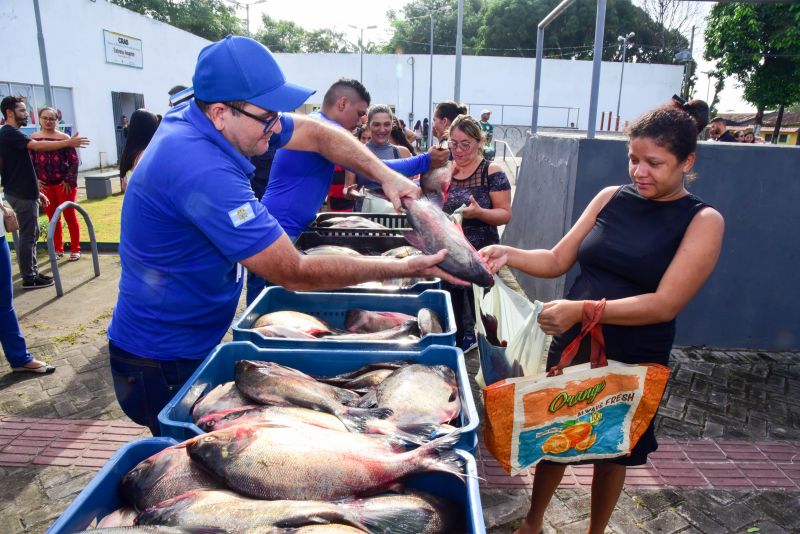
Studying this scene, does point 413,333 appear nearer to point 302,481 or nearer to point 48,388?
point 302,481

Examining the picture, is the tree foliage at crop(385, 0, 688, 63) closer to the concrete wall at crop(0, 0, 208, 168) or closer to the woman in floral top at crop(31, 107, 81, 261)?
the concrete wall at crop(0, 0, 208, 168)

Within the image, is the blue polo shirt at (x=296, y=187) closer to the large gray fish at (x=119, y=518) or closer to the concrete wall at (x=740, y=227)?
the large gray fish at (x=119, y=518)

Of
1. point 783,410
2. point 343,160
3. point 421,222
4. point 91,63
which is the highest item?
point 91,63

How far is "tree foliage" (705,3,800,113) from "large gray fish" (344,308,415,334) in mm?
21143

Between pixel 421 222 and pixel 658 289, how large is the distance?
42.5 inches

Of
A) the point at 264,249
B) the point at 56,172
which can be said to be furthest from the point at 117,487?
the point at 56,172

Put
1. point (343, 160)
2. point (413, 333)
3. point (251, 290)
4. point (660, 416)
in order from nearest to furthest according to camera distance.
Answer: point (413, 333) → point (343, 160) → point (251, 290) → point (660, 416)

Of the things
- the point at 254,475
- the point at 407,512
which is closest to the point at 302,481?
the point at 254,475

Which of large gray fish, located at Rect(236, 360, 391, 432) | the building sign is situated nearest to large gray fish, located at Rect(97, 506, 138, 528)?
large gray fish, located at Rect(236, 360, 391, 432)

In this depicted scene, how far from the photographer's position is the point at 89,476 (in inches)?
133

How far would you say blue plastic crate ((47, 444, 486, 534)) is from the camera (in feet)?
4.52

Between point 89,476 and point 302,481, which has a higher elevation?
point 302,481

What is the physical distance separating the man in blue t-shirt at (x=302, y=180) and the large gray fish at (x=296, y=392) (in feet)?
5.37

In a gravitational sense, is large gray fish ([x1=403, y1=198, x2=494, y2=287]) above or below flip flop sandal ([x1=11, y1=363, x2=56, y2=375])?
above
